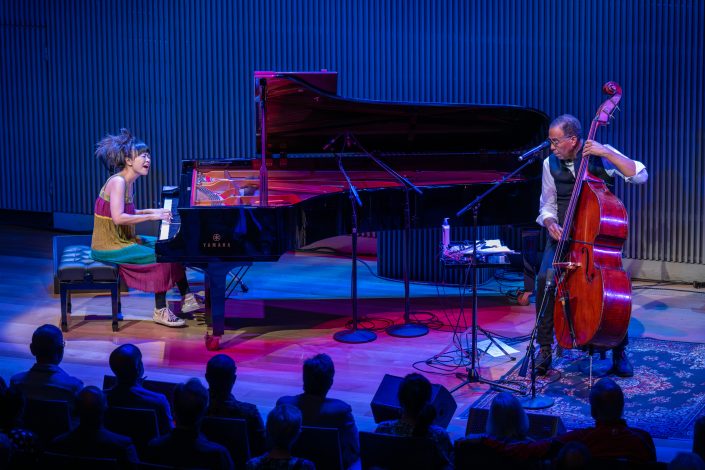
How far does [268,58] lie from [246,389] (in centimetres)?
517

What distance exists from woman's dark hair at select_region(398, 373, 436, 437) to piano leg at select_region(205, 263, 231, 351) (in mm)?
2828

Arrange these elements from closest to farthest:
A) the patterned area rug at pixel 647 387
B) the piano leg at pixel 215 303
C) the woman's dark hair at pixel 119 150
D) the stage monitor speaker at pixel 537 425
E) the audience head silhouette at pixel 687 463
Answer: the audience head silhouette at pixel 687 463 → the stage monitor speaker at pixel 537 425 → the patterned area rug at pixel 647 387 → the piano leg at pixel 215 303 → the woman's dark hair at pixel 119 150

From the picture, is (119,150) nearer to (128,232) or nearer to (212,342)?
(128,232)

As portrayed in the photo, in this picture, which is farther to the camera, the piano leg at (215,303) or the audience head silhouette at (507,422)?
the piano leg at (215,303)

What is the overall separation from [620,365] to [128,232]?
11.9 ft

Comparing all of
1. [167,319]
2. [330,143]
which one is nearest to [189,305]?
[167,319]

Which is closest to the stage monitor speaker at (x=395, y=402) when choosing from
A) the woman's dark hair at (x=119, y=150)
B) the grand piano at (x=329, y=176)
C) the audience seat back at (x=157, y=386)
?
the audience seat back at (x=157, y=386)

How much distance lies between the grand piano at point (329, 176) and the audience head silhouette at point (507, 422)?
288cm

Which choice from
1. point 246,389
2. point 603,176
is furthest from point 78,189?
point 603,176

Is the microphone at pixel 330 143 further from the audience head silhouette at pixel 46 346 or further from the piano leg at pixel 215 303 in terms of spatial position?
the audience head silhouette at pixel 46 346

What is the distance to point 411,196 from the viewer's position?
655cm

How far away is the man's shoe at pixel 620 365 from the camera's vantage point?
5.38 m

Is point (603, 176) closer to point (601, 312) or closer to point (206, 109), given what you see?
point (601, 312)

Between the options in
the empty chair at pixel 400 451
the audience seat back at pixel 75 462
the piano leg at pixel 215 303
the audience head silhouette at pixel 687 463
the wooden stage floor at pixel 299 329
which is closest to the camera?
the audience head silhouette at pixel 687 463
